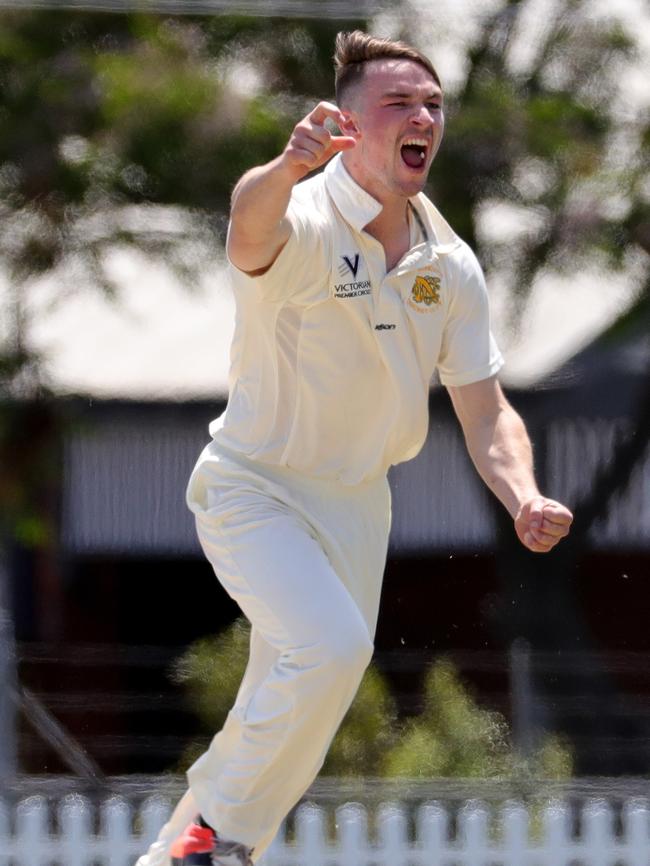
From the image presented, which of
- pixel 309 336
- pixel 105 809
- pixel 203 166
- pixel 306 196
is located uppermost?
pixel 203 166

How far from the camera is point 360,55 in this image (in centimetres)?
332

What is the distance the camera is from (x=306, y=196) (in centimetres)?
338

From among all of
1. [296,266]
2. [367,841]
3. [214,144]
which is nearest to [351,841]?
[367,841]

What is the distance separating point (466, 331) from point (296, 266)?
1.70 feet

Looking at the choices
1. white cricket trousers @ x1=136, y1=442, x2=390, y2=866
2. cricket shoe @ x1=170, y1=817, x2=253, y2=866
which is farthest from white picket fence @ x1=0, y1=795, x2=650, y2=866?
cricket shoe @ x1=170, y1=817, x2=253, y2=866

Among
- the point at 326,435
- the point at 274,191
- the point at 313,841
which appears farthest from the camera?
the point at 313,841

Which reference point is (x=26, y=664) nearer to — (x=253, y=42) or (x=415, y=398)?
(x=253, y=42)

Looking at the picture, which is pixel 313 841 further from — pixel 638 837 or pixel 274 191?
pixel 274 191

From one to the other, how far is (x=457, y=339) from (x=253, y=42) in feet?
8.64

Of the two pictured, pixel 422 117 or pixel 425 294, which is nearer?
pixel 422 117

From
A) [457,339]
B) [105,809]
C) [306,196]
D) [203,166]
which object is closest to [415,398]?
[457,339]

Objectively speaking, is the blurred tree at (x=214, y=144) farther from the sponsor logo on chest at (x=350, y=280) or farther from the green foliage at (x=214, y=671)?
the sponsor logo on chest at (x=350, y=280)

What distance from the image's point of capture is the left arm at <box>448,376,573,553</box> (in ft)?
10.3

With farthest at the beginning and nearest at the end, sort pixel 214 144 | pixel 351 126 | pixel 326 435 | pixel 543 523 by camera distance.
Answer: pixel 214 144 < pixel 326 435 < pixel 351 126 < pixel 543 523
